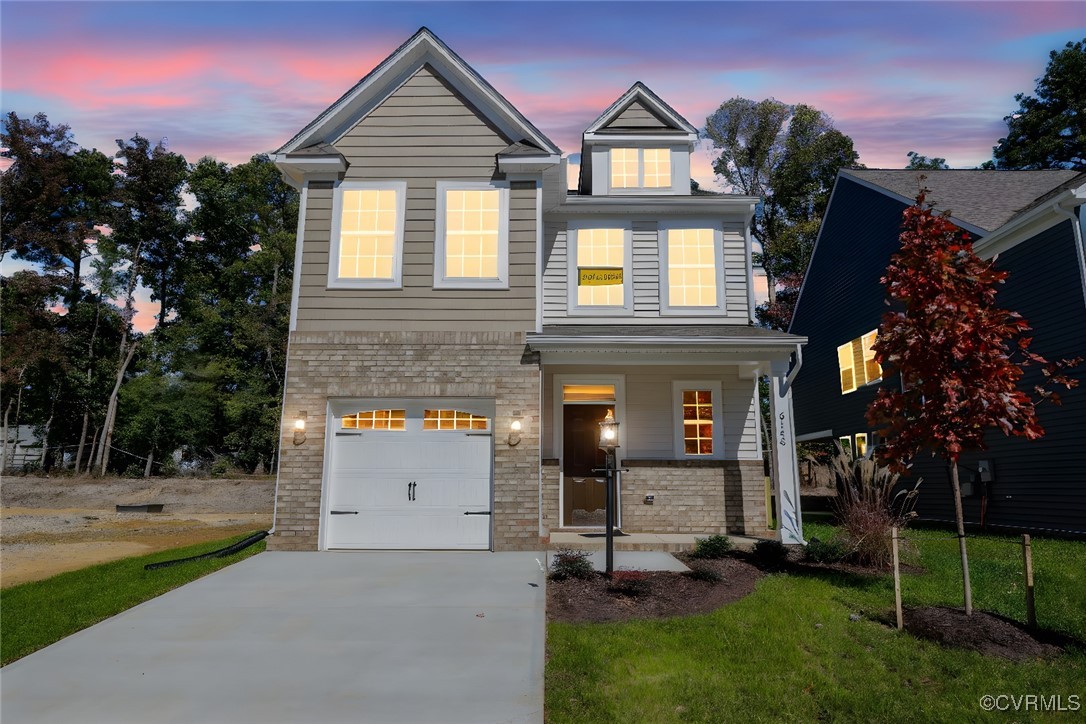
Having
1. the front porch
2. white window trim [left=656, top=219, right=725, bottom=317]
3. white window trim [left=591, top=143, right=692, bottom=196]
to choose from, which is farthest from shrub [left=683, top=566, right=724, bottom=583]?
white window trim [left=591, top=143, right=692, bottom=196]

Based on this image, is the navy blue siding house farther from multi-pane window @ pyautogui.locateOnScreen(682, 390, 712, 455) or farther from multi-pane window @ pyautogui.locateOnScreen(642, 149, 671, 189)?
multi-pane window @ pyautogui.locateOnScreen(642, 149, 671, 189)

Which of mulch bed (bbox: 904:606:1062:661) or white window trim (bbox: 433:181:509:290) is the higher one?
white window trim (bbox: 433:181:509:290)

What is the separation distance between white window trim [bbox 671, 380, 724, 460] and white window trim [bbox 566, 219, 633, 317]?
1759mm

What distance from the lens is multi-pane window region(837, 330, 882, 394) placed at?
672 inches

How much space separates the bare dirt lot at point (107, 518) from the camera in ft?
36.5

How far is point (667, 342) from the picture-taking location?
10391 mm

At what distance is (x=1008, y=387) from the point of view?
5.65 m

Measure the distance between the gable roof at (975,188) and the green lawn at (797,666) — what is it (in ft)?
31.6

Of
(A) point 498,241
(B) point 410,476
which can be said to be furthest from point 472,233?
(B) point 410,476

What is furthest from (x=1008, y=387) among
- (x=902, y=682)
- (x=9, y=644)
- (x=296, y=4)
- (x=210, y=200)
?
(x=210, y=200)

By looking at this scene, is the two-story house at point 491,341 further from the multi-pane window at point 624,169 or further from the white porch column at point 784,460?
the multi-pane window at point 624,169

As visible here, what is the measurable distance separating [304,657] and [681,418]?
823 centimetres

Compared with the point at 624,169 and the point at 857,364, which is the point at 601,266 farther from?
the point at 857,364

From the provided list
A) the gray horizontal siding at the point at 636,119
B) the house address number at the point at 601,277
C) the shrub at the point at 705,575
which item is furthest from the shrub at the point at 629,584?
the gray horizontal siding at the point at 636,119
